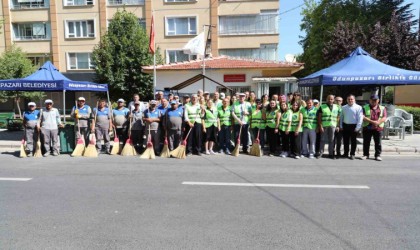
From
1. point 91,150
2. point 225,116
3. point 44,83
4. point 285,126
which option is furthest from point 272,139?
point 44,83

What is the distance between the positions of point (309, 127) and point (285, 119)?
72cm

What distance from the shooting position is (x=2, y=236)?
397 centimetres

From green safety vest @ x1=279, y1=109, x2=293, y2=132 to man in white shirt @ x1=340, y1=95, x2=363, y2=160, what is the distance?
1521 millimetres

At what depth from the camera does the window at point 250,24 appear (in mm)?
29547

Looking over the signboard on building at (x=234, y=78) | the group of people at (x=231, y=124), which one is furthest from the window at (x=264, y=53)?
the group of people at (x=231, y=124)

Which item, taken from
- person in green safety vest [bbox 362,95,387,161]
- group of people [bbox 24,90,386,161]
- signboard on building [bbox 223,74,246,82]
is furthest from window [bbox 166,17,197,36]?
person in green safety vest [bbox 362,95,387,161]

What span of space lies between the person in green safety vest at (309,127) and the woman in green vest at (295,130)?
0.15 metres

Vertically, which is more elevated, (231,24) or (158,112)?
(231,24)

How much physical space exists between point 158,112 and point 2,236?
21.0ft

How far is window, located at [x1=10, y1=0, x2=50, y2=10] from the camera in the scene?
31.6 metres

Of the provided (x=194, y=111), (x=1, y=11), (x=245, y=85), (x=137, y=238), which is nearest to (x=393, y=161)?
(x=194, y=111)

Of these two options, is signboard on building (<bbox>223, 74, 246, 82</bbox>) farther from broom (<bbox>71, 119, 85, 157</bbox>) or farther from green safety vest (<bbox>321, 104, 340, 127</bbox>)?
broom (<bbox>71, 119, 85, 157</bbox>)

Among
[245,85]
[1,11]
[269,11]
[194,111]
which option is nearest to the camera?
[194,111]

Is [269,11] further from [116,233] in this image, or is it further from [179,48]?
[116,233]
